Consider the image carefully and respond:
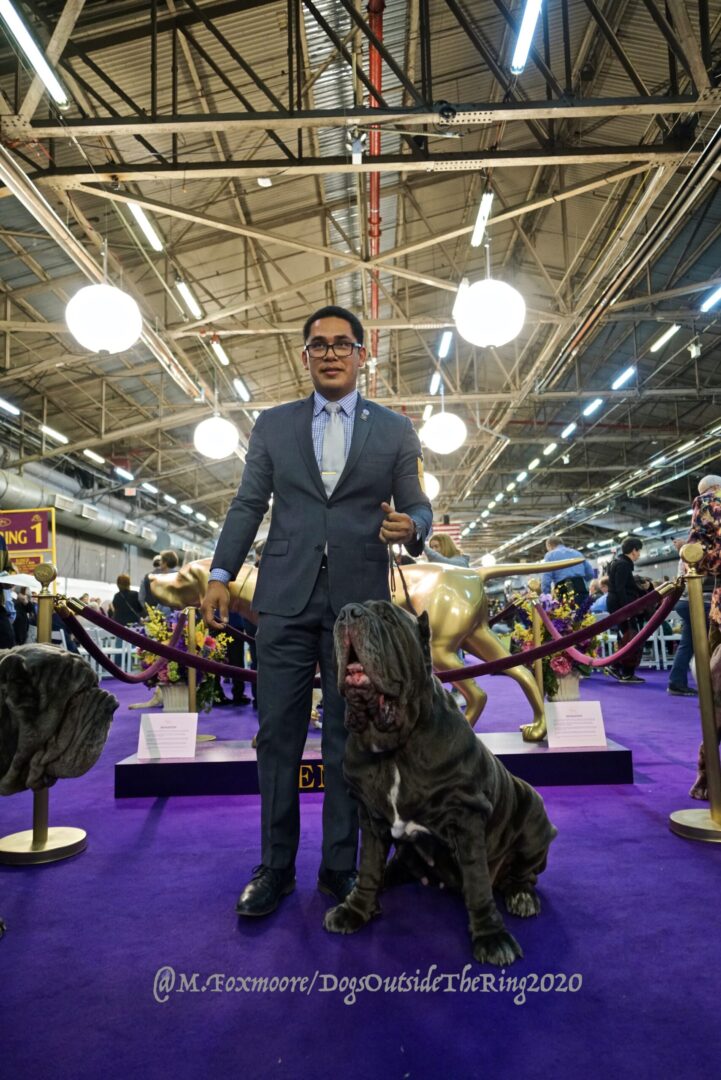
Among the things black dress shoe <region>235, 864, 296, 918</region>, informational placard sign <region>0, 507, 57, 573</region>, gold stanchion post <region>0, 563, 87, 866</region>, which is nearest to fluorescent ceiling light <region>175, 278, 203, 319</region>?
informational placard sign <region>0, 507, 57, 573</region>

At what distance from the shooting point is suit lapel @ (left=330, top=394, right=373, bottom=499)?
85.2 inches

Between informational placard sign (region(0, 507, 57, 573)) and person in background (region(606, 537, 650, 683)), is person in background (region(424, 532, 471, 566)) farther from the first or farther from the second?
informational placard sign (region(0, 507, 57, 573))

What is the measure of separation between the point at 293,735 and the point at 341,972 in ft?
2.28

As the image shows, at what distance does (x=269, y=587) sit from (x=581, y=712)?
228cm

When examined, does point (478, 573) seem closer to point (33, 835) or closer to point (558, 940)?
point (558, 940)

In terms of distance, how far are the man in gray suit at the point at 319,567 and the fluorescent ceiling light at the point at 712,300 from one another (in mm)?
8257

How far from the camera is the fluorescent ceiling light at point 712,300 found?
28.2ft

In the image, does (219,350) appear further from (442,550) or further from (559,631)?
(559,631)

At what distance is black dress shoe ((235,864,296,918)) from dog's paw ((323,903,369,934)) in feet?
0.70

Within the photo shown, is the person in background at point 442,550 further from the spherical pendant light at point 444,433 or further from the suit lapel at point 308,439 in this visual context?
the suit lapel at point 308,439

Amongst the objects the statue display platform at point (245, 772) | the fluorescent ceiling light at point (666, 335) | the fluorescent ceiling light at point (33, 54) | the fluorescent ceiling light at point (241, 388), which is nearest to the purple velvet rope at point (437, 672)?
the statue display platform at point (245, 772)

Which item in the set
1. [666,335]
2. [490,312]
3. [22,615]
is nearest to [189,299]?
[490,312]

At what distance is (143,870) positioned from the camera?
248cm

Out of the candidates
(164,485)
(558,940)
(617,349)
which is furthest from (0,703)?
(164,485)
